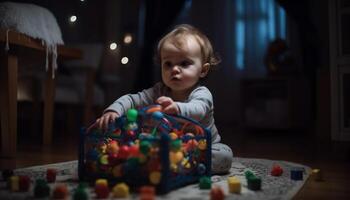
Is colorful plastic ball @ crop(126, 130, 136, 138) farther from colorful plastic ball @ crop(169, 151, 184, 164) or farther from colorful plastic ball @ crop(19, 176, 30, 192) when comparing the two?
colorful plastic ball @ crop(19, 176, 30, 192)

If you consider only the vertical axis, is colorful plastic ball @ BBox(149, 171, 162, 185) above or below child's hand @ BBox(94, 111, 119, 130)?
below

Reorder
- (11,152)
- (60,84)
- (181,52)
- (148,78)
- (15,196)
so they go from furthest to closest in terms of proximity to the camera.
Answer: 1. (148,78)
2. (60,84)
3. (11,152)
4. (181,52)
5. (15,196)

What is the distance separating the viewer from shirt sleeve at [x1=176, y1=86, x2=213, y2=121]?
38.9 inches

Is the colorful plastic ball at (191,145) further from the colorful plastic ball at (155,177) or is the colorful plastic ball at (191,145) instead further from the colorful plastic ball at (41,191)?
the colorful plastic ball at (41,191)

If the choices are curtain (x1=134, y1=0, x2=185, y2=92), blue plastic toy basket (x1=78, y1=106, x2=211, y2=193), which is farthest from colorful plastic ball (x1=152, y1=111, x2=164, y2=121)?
curtain (x1=134, y1=0, x2=185, y2=92)

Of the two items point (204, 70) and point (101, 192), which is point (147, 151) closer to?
point (101, 192)

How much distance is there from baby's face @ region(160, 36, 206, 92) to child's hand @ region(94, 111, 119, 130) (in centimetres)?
20

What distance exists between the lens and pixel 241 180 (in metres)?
1.04

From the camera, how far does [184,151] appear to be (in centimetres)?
94

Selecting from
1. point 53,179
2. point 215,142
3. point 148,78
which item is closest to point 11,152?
point 53,179

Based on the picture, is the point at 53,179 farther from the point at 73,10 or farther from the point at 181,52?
the point at 73,10

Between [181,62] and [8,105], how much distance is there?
0.70 meters

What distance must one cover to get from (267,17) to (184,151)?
258 centimetres

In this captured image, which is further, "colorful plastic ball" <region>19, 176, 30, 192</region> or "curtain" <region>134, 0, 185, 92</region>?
"curtain" <region>134, 0, 185, 92</region>
